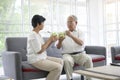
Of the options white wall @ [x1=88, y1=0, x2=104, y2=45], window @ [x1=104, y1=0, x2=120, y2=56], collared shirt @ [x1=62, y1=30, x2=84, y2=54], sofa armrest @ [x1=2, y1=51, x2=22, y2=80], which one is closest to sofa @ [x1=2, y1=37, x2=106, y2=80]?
sofa armrest @ [x1=2, y1=51, x2=22, y2=80]

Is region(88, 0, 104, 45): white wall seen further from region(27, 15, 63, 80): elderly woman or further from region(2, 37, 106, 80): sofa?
region(27, 15, 63, 80): elderly woman

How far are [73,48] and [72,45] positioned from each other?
5 centimetres

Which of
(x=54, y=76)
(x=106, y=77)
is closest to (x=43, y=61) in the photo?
(x=54, y=76)

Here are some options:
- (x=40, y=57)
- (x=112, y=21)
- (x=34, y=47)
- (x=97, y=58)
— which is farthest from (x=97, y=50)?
(x=112, y=21)

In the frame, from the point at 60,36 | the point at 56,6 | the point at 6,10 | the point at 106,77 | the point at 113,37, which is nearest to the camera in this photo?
the point at 106,77

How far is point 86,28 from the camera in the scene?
564 cm

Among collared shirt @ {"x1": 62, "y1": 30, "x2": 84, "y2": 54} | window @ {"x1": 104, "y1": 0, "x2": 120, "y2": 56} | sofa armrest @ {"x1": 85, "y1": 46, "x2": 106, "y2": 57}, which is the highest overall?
window @ {"x1": 104, "y1": 0, "x2": 120, "y2": 56}

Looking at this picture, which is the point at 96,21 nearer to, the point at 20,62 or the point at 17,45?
the point at 17,45

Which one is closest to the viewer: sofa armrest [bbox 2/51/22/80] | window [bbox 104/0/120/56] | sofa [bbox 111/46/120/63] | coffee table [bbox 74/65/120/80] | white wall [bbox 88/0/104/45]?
coffee table [bbox 74/65/120/80]

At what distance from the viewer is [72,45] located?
3.39m

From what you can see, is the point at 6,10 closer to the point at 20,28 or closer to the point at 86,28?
the point at 20,28

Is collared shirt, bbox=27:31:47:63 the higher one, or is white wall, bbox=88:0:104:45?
white wall, bbox=88:0:104:45

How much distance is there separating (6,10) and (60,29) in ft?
4.74

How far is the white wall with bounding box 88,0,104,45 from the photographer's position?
5539 mm
